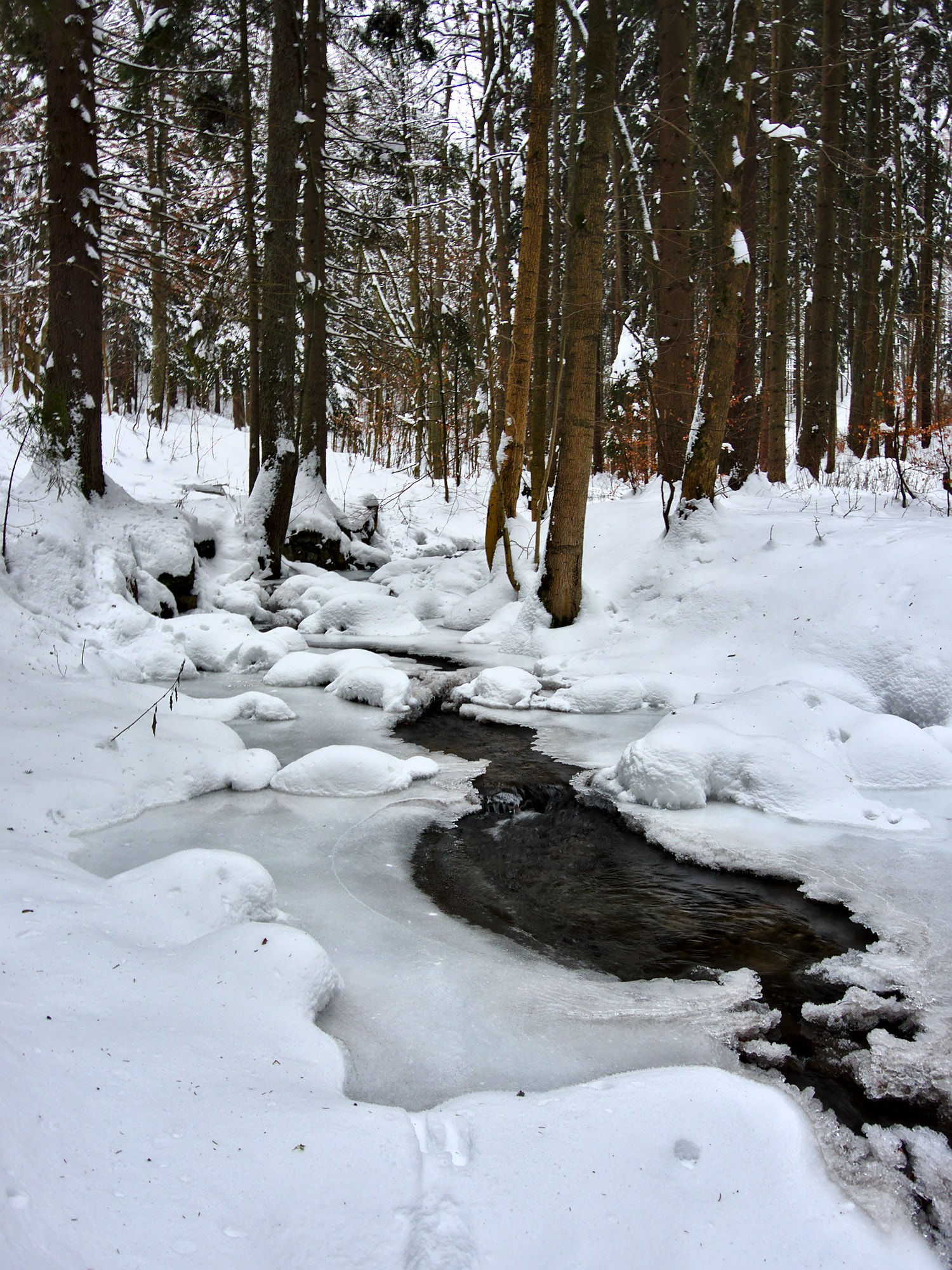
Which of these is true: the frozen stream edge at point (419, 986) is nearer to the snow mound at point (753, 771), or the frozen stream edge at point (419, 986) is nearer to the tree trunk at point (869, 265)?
the snow mound at point (753, 771)

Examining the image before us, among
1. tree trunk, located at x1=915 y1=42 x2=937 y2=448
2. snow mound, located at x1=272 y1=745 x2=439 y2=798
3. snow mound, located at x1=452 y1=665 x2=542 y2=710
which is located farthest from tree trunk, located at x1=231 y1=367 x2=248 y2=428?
snow mound, located at x1=272 y1=745 x2=439 y2=798

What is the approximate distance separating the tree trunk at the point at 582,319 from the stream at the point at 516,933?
3.27 meters

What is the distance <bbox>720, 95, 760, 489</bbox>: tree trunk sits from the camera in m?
10.5

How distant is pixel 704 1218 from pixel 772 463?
10.9 meters

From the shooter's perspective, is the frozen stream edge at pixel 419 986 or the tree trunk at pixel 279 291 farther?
the tree trunk at pixel 279 291

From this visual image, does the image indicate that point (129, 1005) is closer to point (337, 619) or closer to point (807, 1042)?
point (807, 1042)

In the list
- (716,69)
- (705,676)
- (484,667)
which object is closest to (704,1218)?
(705,676)

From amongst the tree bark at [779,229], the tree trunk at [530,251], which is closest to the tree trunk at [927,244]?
the tree bark at [779,229]

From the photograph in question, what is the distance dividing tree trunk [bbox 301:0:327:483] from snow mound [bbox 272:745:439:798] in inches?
320

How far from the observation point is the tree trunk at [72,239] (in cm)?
740

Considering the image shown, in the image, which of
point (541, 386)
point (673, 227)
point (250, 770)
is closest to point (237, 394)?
point (541, 386)

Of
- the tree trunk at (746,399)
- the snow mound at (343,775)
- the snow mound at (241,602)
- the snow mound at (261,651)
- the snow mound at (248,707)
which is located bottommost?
the snow mound at (343,775)

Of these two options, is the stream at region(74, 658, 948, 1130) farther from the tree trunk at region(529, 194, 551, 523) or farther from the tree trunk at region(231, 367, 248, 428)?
the tree trunk at region(231, 367, 248, 428)

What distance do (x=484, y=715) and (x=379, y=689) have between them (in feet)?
2.90
